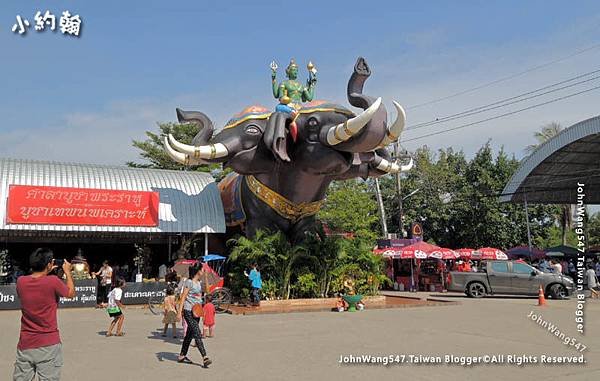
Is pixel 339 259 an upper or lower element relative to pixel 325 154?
lower

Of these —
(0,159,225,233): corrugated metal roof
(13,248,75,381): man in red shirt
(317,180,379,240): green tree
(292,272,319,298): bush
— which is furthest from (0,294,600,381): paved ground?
(317,180,379,240): green tree

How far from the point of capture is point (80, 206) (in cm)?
1927

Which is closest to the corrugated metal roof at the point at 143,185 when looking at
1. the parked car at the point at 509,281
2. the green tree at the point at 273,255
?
the green tree at the point at 273,255

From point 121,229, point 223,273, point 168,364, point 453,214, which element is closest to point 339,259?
point 223,273

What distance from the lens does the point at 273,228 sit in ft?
55.8

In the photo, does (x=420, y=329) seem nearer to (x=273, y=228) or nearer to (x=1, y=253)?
(x=273, y=228)

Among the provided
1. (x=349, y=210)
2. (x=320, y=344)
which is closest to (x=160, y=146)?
(x=349, y=210)

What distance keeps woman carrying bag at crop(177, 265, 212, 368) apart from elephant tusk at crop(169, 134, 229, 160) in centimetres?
679

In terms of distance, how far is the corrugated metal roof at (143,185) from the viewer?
63.0 ft

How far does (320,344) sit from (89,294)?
414 inches

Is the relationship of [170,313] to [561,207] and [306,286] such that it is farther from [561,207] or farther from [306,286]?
[561,207]

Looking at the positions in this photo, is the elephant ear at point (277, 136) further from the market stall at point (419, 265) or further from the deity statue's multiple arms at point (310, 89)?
the market stall at point (419, 265)

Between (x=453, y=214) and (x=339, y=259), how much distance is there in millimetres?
24533

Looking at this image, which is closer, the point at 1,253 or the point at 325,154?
the point at 325,154
